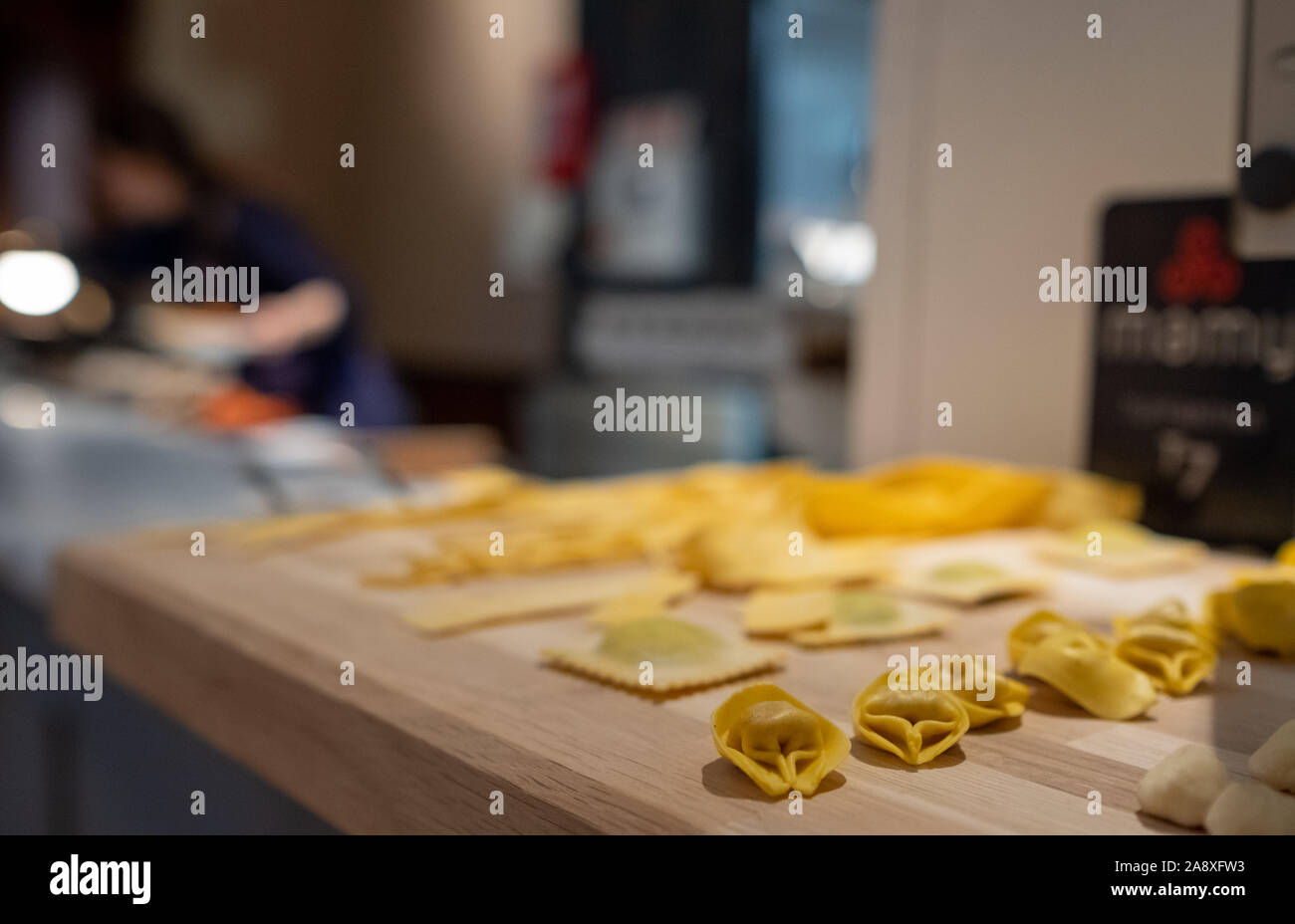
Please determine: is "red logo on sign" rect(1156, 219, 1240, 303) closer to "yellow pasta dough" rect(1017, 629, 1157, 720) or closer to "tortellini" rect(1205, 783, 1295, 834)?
"yellow pasta dough" rect(1017, 629, 1157, 720)

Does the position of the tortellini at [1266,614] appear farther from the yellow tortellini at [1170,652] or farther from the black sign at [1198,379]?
the black sign at [1198,379]

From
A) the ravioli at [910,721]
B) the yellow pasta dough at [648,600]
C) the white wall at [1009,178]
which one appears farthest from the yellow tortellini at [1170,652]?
the white wall at [1009,178]

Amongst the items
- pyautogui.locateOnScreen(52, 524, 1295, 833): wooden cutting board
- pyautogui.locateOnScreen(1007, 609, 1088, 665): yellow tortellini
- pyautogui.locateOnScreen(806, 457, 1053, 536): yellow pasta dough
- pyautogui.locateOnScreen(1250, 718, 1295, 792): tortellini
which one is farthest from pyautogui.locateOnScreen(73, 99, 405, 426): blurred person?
pyautogui.locateOnScreen(1250, 718, 1295, 792): tortellini

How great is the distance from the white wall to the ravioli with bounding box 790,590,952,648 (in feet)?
1.52

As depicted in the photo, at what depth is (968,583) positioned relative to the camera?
2.39ft

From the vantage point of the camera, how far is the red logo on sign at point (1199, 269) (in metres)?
0.91

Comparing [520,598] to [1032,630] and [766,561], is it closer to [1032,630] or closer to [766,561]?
[766,561]

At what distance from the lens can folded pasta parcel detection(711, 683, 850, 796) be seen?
16.6 inches

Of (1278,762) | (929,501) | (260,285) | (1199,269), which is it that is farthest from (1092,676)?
(260,285)

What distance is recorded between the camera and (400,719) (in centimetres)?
51

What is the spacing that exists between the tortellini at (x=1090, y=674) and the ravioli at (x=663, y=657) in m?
0.13

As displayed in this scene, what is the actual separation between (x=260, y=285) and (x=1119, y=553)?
2788mm

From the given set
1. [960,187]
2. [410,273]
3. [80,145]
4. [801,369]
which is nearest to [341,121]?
[410,273]

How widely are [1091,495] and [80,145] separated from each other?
5935 millimetres
